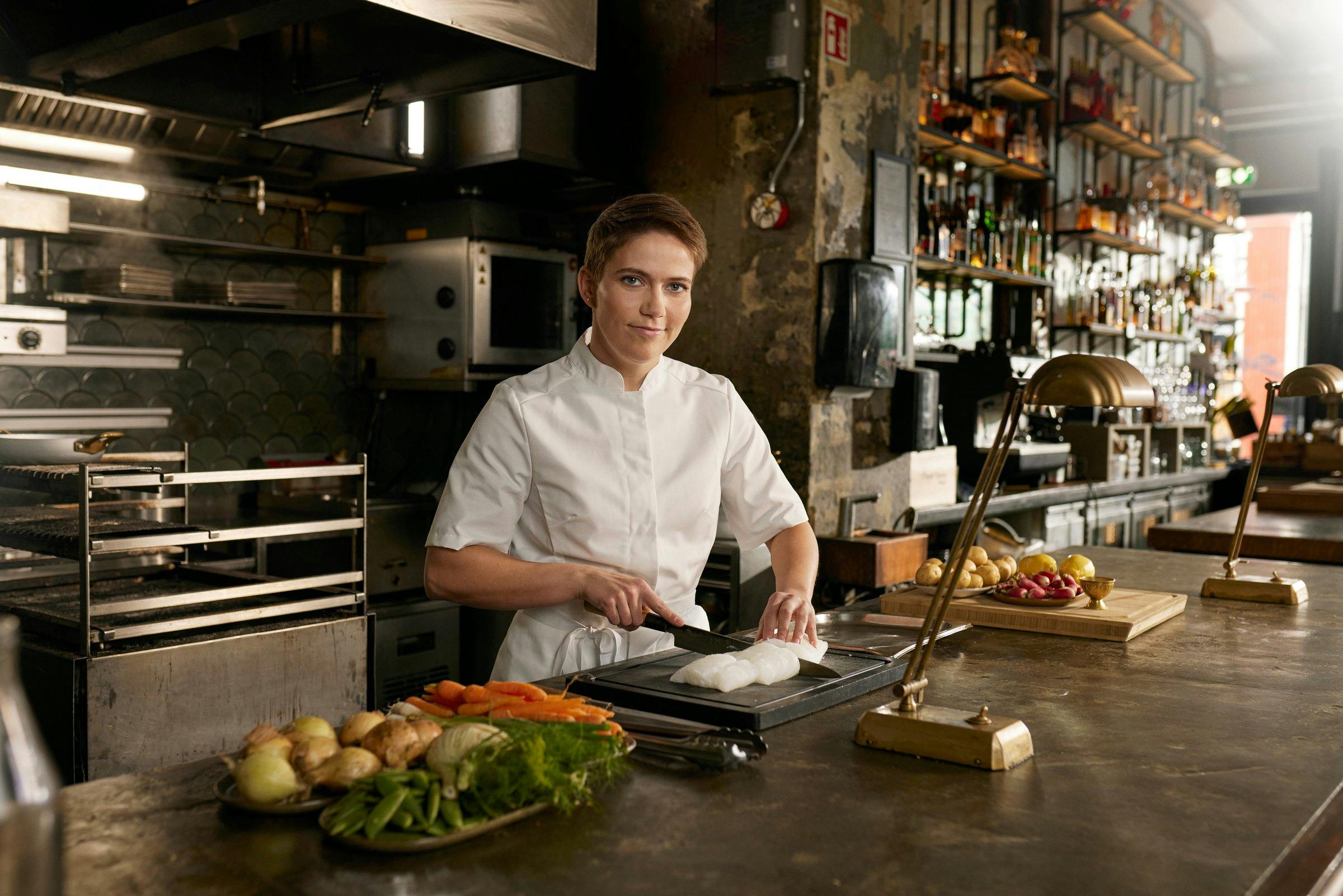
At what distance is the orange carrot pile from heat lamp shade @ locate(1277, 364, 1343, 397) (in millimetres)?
1797

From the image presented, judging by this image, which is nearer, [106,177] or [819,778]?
[819,778]

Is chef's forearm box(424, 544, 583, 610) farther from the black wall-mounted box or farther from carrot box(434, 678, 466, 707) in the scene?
the black wall-mounted box

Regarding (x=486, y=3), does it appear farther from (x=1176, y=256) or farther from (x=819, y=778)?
(x=1176, y=256)

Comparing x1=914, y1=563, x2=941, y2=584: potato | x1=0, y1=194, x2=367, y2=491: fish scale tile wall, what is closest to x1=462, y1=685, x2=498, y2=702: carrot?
x1=914, y1=563, x2=941, y2=584: potato

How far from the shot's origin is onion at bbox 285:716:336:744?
1146 mm

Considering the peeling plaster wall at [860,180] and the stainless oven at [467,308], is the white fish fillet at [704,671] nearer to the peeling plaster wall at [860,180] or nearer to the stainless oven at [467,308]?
the peeling plaster wall at [860,180]

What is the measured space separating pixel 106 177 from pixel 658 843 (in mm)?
3588

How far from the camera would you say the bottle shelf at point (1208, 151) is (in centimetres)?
807

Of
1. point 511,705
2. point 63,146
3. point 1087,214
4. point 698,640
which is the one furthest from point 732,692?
point 1087,214

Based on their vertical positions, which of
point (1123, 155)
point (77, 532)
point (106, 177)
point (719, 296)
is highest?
point (1123, 155)

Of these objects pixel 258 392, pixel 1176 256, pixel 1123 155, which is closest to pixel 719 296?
pixel 258 392

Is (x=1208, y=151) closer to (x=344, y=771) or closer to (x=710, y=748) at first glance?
(x=710, y=748)

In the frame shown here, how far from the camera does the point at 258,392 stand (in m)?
4.33

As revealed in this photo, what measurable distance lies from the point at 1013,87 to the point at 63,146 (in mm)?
4632
